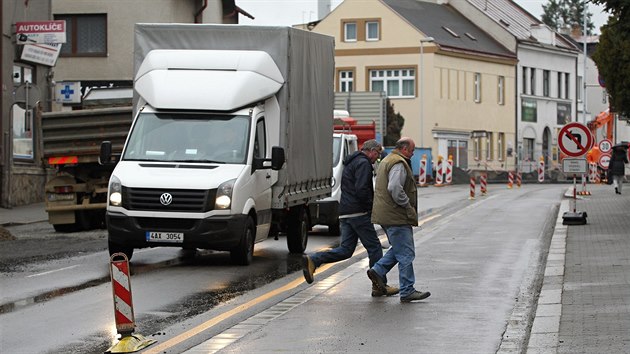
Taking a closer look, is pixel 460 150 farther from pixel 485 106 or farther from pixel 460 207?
pixel 460 207

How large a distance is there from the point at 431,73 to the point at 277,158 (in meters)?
58.1

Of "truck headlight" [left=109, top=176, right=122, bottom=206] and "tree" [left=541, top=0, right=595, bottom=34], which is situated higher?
"tree" [left=541, top=0, right=595, bottom=34]

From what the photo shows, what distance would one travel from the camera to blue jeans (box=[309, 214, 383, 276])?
14562 mm

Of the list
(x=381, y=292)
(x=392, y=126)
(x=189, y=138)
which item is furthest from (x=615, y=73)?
(x=392, y=126)

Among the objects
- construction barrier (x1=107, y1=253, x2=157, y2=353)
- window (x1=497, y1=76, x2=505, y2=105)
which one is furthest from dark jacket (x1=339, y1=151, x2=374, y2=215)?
window (x1=497, y1=76, x2=505, y2=105)

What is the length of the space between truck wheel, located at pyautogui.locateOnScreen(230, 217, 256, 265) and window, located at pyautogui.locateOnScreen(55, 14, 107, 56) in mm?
30063

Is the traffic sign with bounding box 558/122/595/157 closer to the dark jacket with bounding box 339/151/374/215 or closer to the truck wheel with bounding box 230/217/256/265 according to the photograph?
the truck wheel with bounding box 230/217/256/265

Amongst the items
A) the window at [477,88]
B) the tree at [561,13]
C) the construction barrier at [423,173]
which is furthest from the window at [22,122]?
the tree at [561,13]

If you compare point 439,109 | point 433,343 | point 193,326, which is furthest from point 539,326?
point 439,109

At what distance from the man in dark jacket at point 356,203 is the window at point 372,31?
6316cm

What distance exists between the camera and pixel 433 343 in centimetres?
1059

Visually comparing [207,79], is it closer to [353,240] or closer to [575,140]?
[353,240]

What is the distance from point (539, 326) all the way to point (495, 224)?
1629 cm

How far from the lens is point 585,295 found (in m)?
13.4
